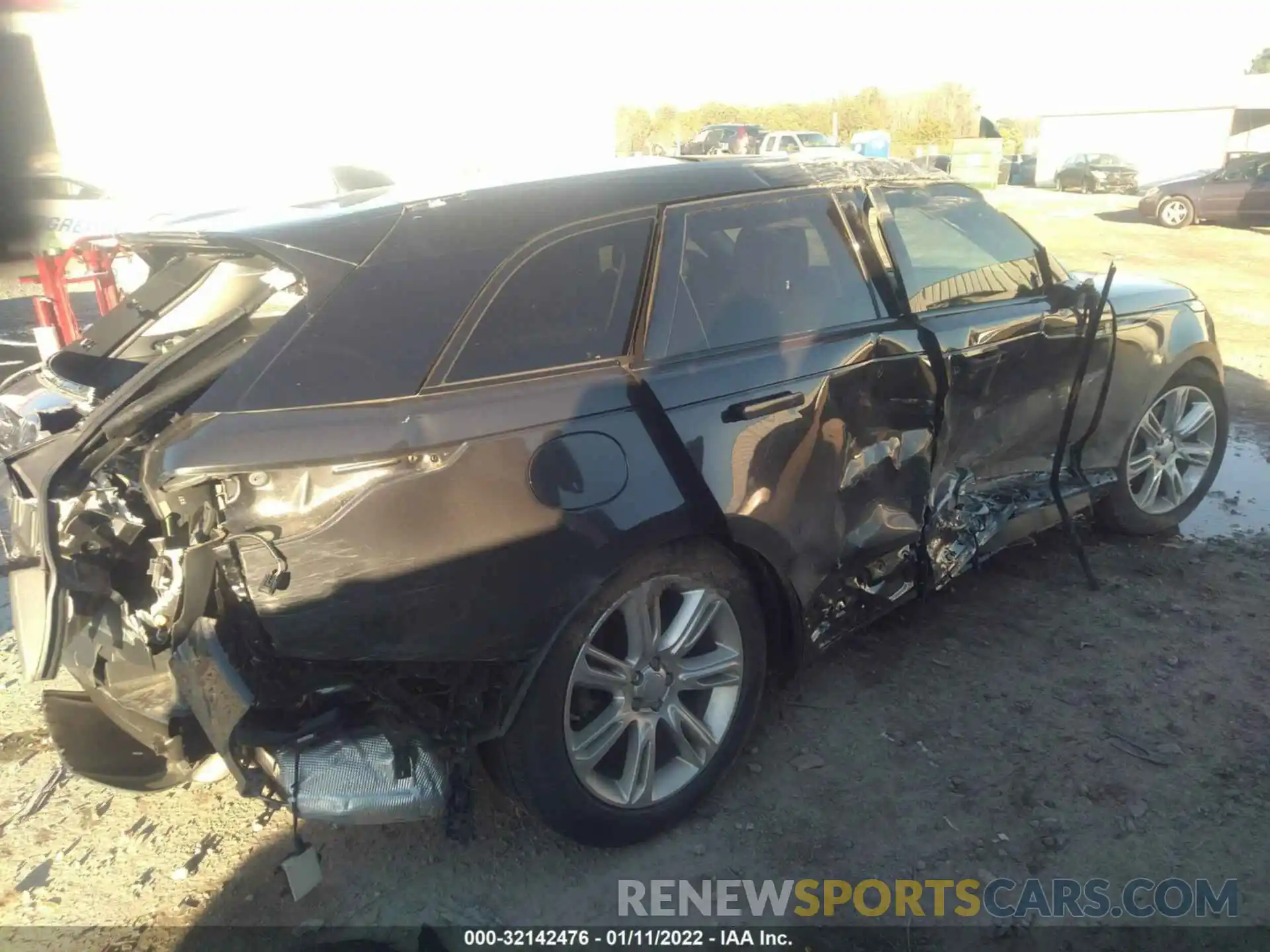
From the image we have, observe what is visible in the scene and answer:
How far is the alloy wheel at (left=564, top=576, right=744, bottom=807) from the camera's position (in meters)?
2.49

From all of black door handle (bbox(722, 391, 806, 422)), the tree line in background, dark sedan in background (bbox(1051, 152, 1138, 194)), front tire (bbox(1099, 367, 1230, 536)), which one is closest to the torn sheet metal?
black door handle (bbox(722, 391, 806, 422))

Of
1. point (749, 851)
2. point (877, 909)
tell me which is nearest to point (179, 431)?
point (749, 851)

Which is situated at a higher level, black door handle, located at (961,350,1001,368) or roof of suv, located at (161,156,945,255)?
roof of suv, located at (161,156,945,255)

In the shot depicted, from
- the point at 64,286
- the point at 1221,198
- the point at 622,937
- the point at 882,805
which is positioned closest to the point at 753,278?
the point at 882,805

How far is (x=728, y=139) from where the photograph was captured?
29109mm

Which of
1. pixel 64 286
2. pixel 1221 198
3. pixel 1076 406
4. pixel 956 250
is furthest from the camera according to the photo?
pixel 1221 198

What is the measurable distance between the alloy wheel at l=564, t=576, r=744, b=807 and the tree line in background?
45588 mm

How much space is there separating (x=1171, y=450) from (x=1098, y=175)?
29.4 metres

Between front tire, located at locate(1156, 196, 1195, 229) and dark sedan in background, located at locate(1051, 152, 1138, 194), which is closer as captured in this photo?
front tire, located at locate(1156, 196, 1195, 229)

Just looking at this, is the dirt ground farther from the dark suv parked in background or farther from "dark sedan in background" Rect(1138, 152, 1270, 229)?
the dark suv parked in background

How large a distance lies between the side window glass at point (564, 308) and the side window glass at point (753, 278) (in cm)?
10

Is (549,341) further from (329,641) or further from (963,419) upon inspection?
(963,419)

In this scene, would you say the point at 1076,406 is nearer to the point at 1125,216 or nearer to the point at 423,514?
the point at 423,514

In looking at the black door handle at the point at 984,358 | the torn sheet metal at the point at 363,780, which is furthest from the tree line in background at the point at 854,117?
the torn sheet metal at the point at 363,780
